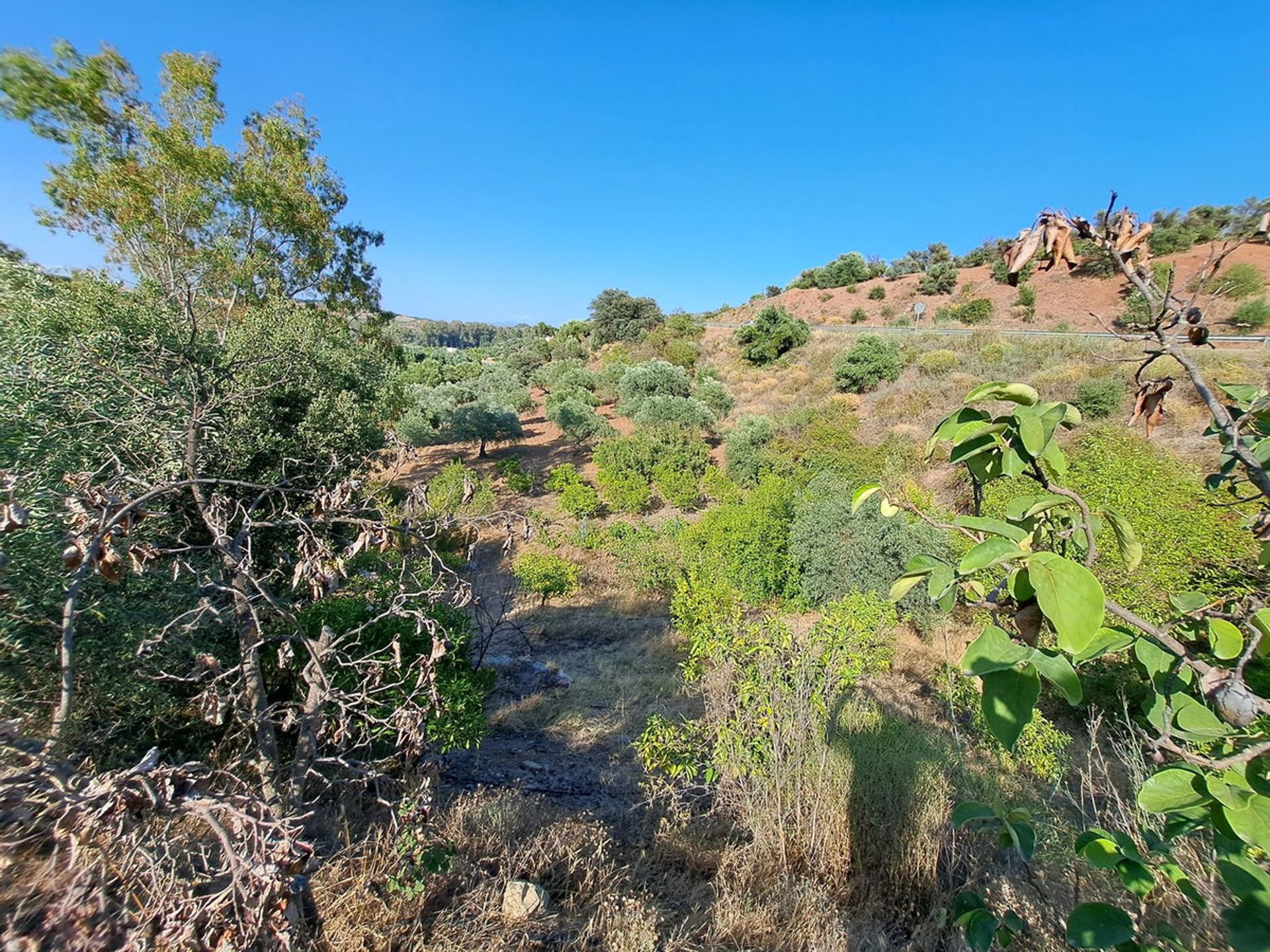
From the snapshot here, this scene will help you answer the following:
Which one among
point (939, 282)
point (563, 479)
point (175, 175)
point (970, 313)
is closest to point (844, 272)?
point (939, 282)

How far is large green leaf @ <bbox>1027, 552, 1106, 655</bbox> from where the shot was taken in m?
0.67

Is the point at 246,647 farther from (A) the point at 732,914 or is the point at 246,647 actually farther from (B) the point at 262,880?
(A) the point at 732,914

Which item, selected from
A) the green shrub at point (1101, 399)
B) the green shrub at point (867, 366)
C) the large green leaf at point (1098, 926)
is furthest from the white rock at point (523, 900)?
the green shrub at point (867, 366)

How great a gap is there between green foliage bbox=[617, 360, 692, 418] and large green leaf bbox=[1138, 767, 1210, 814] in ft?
61.9

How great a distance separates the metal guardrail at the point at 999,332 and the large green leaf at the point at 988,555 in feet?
49.9

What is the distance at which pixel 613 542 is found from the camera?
10938 mm

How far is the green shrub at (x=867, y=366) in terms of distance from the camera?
17.7 metres

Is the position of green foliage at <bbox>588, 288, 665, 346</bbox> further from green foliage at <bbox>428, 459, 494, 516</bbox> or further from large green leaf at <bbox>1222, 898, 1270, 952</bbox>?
large green leaf at <bbox>1222, 898, 1270, 952</bbox>

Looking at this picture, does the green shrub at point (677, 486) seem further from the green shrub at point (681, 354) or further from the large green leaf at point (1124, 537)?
the green shrub at point (681, 354)

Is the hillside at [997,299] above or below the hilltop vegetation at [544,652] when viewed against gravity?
above

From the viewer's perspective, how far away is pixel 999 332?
2016cm

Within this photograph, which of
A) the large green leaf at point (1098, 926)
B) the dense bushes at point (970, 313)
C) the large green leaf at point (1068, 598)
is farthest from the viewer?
the dense bushes at point (970, 313)

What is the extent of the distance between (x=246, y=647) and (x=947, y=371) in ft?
61.5

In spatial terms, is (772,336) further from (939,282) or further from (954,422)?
(954,422)
